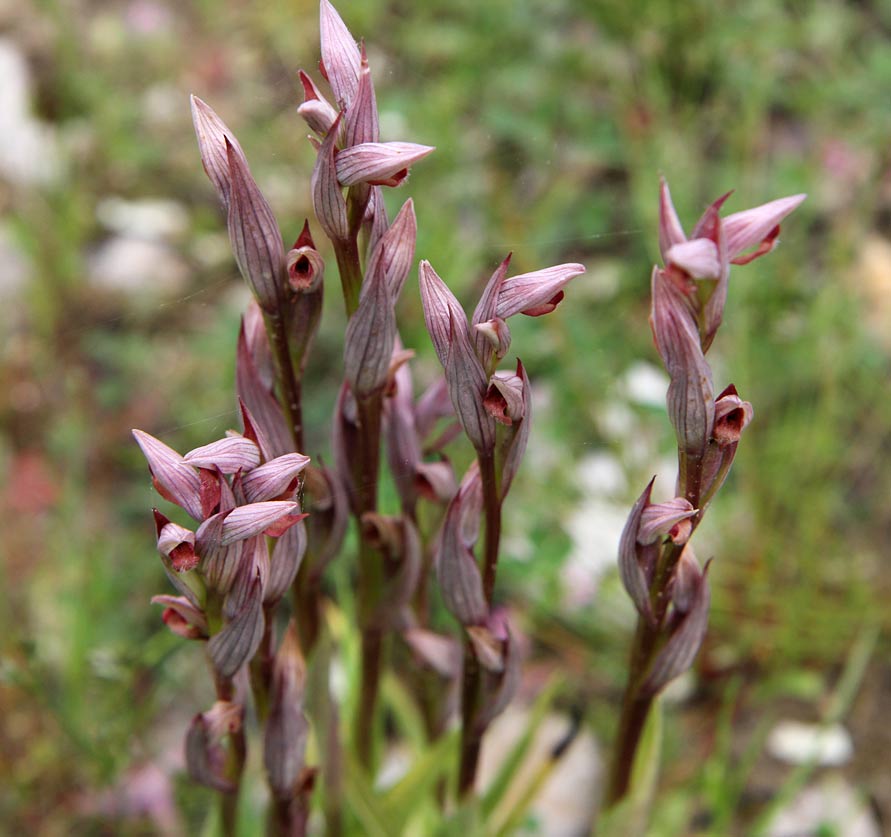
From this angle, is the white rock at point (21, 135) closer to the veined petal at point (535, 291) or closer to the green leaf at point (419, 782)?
the green leaf at point (419, 782)

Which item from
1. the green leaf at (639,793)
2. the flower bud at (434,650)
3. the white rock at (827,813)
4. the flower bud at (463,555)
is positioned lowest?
the white rock at (827,813)

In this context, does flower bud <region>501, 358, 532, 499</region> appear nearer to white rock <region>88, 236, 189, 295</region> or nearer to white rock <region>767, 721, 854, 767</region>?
white rock <region>767, 721, 854, 767</region>

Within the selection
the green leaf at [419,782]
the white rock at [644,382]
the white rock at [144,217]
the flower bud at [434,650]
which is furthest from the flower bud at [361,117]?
the white rock at [144,217]

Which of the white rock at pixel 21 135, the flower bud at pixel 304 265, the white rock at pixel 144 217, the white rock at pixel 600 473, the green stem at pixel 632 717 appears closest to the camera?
the flower bud at pixel 304 265

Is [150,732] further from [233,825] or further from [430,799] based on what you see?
[233,825]

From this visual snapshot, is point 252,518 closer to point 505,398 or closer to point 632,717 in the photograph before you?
point 505,398

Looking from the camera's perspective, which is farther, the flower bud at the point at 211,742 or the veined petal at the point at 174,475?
the flower bud at the point at 211,742

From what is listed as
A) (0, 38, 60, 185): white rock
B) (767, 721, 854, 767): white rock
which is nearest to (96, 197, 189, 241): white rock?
(0, 38, 60, 185): white rock
